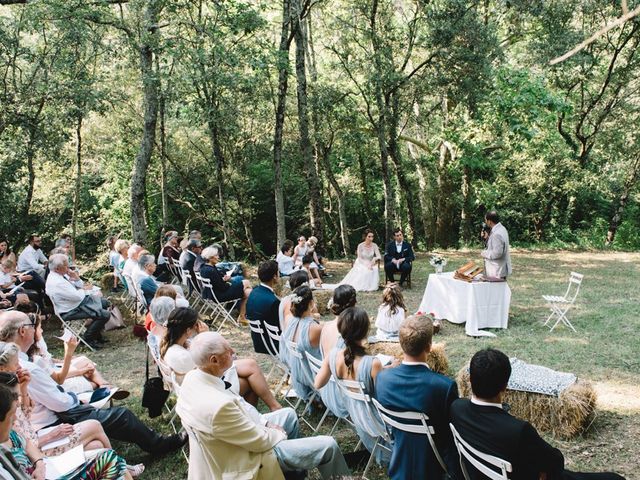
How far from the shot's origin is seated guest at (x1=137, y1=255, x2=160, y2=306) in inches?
301

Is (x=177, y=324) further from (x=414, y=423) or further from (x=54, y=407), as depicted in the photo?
(x=414, y=423)

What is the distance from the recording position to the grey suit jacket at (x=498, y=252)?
7992mm

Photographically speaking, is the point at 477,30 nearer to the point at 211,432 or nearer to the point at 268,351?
the point at 268,351

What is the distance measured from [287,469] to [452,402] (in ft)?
3.79

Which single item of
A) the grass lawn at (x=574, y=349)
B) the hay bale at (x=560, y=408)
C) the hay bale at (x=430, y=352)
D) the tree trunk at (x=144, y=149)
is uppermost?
A: the tree trunk at (x=144, y=149)

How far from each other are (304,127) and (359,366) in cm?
1016

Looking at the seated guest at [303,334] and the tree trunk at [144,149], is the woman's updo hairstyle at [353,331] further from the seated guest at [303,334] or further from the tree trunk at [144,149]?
the tree trunk at [144,149]

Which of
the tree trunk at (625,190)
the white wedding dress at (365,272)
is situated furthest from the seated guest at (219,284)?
the tree trunk at (625,190)

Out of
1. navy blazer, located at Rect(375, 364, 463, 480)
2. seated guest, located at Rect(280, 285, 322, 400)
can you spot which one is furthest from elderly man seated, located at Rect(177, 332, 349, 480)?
seated guest, located at Rect(280, 285, 322, 400)

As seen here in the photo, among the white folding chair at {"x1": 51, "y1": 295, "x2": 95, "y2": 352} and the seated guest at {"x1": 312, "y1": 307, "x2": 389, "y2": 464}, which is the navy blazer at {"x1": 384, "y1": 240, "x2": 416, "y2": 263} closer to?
the white folding chair at {"x1": 51, "y1": 295, "x2": 95, "y2": 352}

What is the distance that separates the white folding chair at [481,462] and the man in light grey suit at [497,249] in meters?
5.60

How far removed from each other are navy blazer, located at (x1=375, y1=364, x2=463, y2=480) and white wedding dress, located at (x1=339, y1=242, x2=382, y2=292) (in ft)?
26.2

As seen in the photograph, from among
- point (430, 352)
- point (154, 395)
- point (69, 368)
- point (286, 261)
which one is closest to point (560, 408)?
point (430, 352)

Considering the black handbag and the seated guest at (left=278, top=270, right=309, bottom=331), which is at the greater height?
the seated guest at (left=278, top=270, right=309, bottom=331)
